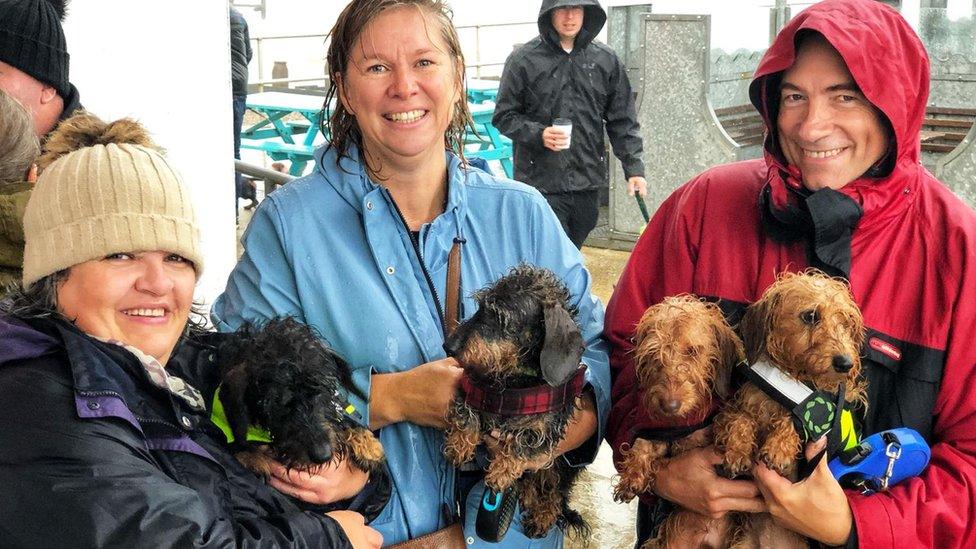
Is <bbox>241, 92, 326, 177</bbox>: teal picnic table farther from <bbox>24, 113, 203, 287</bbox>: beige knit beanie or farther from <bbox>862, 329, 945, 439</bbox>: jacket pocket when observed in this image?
<bbox>862, 329, 945, 439</bbox>: jacket pocket

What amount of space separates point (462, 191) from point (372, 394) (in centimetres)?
64

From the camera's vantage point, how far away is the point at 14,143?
281 centimetres

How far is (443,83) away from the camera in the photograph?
8.64 ft

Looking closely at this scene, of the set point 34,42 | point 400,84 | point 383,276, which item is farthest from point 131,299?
point 34,42

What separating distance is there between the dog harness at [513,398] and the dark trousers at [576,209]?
17.3ft

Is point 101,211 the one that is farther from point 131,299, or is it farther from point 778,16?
point 778,16

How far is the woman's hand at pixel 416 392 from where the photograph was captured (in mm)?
2480

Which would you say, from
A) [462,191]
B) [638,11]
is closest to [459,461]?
[462,191]

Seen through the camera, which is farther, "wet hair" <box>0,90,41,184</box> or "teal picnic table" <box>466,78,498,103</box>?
"teal picnic table" <box>466,78,498,103</box>

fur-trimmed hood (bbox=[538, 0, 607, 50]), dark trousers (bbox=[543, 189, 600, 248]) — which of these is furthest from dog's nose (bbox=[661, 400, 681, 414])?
fur-trimmed hood (bbox=[538, 0, 607, 50])

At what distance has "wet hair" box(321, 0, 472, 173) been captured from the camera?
8.50 feet

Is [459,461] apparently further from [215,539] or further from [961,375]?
[961,375]

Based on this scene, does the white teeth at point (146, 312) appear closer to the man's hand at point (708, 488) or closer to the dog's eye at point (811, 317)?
the man's hand at point (708, 488)

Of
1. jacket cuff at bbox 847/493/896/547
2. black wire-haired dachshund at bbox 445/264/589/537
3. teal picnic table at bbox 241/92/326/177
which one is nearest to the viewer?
jacket cuff at bbox 847/493/896/547
